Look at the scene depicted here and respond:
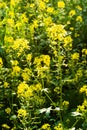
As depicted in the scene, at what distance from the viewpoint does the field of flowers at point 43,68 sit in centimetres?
297

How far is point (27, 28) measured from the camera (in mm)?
4375

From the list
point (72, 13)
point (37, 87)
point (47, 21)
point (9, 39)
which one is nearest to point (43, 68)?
point (37, 87)

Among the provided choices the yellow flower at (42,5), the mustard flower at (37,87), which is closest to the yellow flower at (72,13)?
the yellow flower at (42,5)

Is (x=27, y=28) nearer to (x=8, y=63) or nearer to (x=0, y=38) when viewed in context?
(x=0, y=38)

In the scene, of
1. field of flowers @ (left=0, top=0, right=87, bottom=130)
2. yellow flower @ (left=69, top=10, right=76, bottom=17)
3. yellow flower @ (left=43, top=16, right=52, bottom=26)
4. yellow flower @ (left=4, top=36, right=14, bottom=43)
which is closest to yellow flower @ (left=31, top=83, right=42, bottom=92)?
field of flowers @ (left=0, top=0, right=87, bottom=130)

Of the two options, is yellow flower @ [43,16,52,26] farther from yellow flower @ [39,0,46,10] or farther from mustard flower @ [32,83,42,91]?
mustard flower @ [32,83,42,91]

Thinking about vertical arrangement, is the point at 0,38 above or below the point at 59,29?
below

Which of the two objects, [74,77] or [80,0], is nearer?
[74,77]

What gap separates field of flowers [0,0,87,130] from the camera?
297 cm

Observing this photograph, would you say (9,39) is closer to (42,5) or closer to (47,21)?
(47,21)

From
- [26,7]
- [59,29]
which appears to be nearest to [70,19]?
[26,7]

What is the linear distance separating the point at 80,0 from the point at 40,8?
0.67m

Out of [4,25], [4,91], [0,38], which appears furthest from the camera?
[4,25]

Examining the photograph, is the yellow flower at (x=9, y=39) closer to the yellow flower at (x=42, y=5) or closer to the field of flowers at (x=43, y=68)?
the field of flowers at (x=43, y=68)
